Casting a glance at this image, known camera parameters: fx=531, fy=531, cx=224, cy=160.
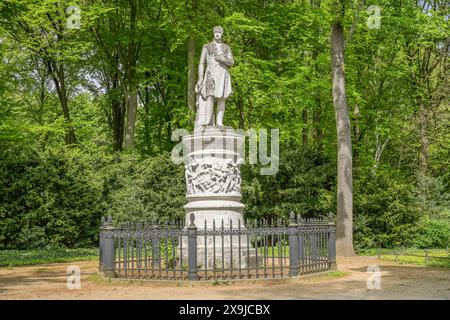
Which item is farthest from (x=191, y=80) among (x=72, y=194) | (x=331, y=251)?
(x=331, y=251)

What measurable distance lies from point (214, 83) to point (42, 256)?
9.66 m

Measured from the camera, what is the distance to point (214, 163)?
1376cm

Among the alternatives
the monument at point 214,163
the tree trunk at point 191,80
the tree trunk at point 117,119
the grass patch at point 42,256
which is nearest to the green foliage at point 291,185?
the tree trunk at point 191,80

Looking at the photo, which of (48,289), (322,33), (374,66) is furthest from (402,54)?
(48,289)

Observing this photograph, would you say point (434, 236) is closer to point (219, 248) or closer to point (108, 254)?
point (219, 248)

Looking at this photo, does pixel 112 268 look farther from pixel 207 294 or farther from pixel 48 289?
pixel 207 294

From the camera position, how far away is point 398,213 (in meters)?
21.3

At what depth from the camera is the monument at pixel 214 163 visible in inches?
535

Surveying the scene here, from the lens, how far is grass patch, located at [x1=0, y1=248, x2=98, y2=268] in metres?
17.7

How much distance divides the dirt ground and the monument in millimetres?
2150

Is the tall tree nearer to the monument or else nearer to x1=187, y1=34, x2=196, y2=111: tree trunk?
x1=187, y1=34, x2=196, y2=111: tree trunk

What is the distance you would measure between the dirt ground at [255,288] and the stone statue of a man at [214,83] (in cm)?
473

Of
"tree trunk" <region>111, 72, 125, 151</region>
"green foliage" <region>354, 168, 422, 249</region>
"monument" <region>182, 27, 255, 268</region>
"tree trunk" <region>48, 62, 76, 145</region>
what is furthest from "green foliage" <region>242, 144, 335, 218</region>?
"tree trunk" <region>111, 72, 125, 151</region>

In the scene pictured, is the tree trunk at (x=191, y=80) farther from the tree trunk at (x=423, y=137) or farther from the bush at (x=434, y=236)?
the tree trunk at (x=423, y=137)
